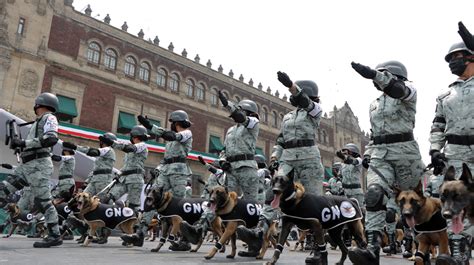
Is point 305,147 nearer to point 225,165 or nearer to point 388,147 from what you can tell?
point 388,147

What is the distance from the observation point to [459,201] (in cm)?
335

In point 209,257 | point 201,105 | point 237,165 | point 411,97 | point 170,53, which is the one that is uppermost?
point 170,53

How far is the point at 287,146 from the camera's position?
6223mm

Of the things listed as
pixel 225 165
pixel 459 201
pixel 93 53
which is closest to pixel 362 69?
pixel 459 201

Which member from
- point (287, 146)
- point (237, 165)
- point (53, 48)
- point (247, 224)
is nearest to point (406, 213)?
point (287, 146)

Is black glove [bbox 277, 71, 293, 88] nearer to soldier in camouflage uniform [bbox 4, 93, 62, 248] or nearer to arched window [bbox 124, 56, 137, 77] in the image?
soldier in camouflage uniform [bbox 4, 93, 62, 248]

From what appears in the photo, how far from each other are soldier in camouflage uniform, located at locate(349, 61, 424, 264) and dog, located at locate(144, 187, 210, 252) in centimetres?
340

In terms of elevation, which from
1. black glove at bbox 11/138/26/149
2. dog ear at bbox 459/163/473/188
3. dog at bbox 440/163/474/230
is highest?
black glove at bbox 11/138/26/149

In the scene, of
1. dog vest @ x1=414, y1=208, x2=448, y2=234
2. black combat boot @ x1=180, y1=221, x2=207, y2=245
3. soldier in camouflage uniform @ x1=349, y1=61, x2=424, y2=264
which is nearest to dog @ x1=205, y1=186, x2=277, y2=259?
black combat boot @ x1=180, y1=221, x2=207, y2=245

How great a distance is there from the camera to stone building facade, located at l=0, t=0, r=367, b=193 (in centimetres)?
2197

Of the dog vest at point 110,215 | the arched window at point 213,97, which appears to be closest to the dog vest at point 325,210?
the dog vest at point 110,215

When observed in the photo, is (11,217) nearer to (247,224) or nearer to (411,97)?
(247,224)

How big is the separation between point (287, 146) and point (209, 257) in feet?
6.82

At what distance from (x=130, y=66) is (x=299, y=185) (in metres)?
24.8
